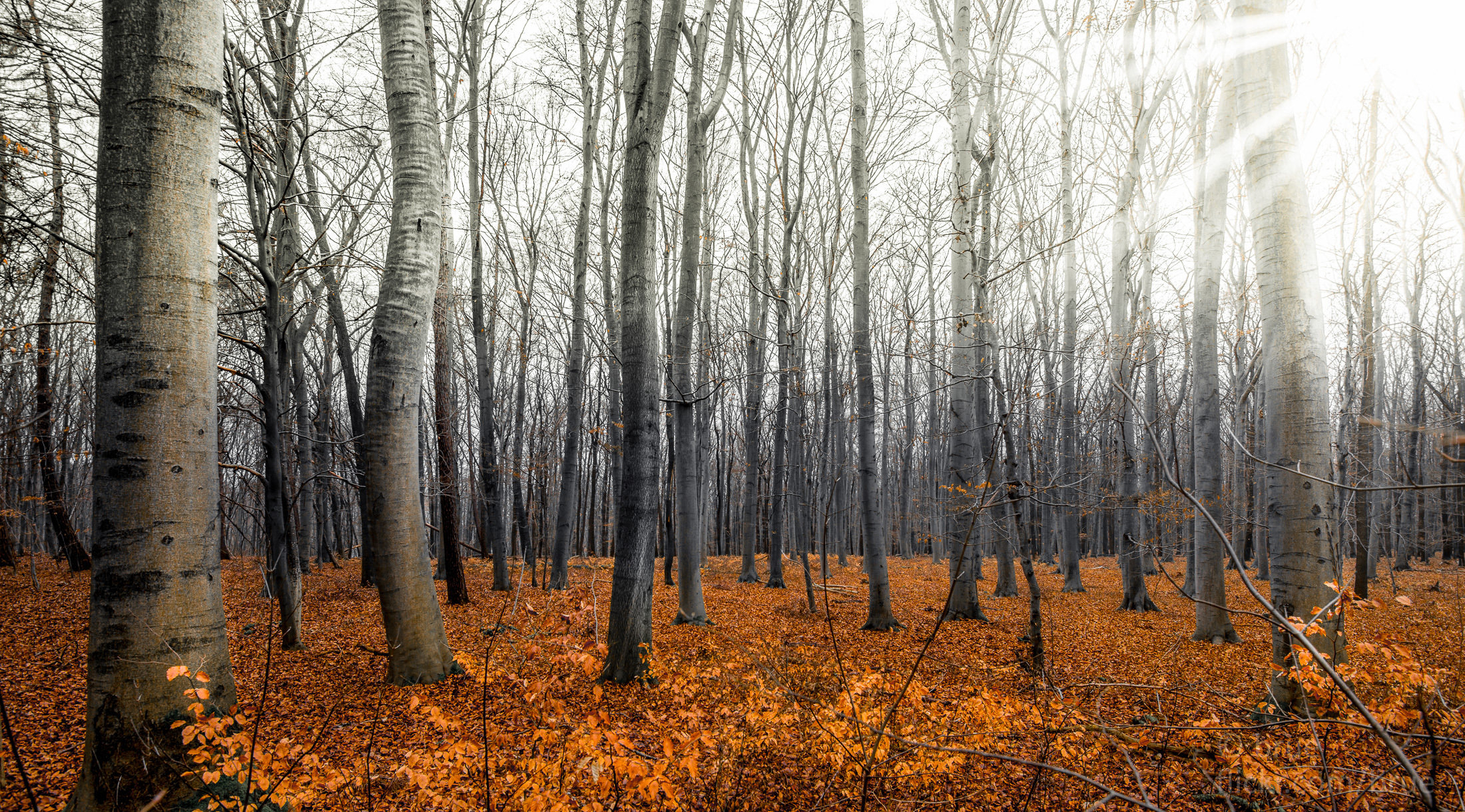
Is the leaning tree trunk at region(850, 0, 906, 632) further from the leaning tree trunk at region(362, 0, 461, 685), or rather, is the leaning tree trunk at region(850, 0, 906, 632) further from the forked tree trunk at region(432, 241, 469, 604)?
the forked tree trunk at region(432, 241, 469, 604)

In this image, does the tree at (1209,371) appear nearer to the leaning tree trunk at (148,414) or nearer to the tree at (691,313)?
the tree at (691,313)

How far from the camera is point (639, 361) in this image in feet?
17.4

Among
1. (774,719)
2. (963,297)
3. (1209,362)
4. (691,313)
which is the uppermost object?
(963,297)

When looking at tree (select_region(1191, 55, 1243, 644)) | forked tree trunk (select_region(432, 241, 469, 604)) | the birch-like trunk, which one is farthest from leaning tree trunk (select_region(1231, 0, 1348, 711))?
forked tree trunk (select_region(432, 241, 469, 604))

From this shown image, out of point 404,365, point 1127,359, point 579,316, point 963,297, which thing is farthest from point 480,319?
point 1127,359

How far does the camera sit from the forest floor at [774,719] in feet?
9.05

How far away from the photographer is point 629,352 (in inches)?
211

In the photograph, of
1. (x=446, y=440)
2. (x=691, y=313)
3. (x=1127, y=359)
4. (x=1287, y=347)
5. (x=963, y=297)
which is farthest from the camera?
(x=446, y=440)

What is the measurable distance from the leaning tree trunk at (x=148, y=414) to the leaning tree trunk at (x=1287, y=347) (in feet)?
19.7

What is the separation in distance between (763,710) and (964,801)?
47.5 inches

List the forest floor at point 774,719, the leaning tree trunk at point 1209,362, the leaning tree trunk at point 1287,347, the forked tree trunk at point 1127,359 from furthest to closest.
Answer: the forked tree trunk at point 1127,359 < the leaning tree trunk at point 1209,362 < the leaning tree trunk at point 1287,347 < the forest floor at point 774,719

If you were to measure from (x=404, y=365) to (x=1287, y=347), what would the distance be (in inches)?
255

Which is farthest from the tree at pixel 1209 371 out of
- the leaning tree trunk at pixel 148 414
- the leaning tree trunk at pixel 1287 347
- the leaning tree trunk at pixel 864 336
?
the leaning tree trunk at pixel 148 414

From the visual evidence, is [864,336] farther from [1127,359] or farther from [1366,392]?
[1366,392]
